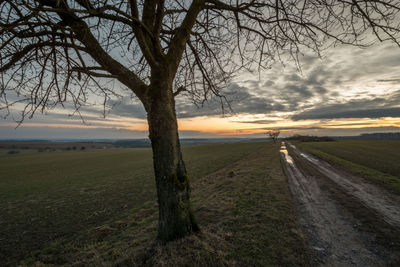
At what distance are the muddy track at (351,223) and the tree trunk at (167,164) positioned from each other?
3119 millimetres

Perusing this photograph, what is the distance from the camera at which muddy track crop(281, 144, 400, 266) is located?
12.9ft

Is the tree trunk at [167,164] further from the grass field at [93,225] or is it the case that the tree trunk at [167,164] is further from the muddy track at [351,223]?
the muddy track at [351,223]

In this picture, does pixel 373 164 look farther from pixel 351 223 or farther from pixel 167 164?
pixel 167 164

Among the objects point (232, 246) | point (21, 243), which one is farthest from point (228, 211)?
point (21, 243)

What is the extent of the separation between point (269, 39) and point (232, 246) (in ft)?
17.4

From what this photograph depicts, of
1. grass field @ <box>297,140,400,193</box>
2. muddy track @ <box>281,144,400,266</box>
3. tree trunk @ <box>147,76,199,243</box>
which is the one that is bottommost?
grass field @ <box>297,140,400,193</box>

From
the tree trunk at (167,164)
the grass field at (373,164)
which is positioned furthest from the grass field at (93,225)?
the grass field at (373,164)

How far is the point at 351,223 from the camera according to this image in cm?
549

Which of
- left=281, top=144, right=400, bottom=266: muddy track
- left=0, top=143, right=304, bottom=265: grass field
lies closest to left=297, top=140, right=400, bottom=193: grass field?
left=281, top=144, right=400, bottom=266: muddy track

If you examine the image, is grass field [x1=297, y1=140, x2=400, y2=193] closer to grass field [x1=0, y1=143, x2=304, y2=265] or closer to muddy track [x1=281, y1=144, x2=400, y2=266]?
muddy track [x1=281, y1=144, x2=400, y2=266]

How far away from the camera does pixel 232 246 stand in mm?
4105

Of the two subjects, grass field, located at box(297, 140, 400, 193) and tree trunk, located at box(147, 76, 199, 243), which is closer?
tree trunk, located at box(147, 76, 199, 243)

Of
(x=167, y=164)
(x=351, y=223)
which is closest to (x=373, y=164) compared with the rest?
(x=351, y=223)

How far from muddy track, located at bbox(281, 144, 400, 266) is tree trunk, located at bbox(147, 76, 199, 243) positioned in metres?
3.12
